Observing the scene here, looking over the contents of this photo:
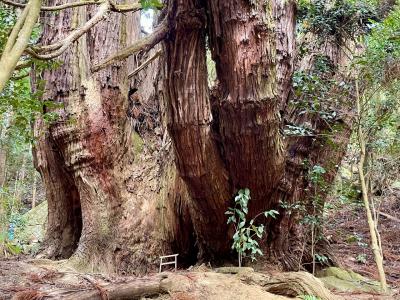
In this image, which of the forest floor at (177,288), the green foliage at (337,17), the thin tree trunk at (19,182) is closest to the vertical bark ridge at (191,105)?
the forest floor at (177,288)

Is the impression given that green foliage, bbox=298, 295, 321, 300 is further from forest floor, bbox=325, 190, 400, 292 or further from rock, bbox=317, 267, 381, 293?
forest floor, bbox=325, 190, 400, 292

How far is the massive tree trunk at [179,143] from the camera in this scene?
378cm

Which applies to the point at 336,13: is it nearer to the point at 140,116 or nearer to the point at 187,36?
the point at 187,36

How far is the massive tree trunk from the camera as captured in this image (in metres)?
3.78

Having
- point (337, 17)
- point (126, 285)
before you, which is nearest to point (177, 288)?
point (126, 285)

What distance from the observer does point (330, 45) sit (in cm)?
538

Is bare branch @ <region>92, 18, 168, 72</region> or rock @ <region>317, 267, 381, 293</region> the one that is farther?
rock @ <region>317, 267, 381, 293</region>

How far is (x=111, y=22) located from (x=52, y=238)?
2928 millimetres

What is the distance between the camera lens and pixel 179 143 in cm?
409

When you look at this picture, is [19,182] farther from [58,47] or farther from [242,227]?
[58,47]

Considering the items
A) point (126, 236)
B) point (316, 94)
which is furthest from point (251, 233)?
point (316, 94)

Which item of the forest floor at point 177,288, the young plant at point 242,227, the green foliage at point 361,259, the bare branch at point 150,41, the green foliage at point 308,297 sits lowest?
the green foliage at point 361,259

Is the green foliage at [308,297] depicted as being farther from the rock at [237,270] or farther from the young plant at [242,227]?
the young plant at [242,227]

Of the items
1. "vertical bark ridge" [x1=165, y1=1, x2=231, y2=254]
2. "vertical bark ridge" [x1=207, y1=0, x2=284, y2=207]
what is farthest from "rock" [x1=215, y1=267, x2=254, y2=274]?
"vertical bark ridge" [x1=207, y1=0, x2=284, y2=207]
